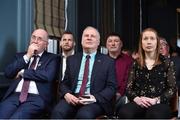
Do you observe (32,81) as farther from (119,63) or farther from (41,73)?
(119,63)

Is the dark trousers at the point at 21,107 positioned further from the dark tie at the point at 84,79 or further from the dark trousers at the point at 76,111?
the dark tie at the point at 84,79

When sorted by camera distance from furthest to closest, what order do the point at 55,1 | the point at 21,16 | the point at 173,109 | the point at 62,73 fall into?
→ the point at 55,1
the point at 21,16
the point at 62,73
the point at 173,109

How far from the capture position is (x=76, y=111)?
3.59 meters

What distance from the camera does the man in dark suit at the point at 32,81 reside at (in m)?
3.59

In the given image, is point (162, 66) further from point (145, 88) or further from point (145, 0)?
point (145, 0)

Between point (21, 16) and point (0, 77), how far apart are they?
2.50ft

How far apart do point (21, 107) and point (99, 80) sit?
802 millimetres

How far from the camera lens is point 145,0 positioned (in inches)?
364

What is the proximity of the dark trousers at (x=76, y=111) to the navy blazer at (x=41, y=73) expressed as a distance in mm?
265

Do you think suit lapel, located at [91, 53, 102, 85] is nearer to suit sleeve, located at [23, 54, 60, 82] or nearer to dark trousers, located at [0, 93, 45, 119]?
suit sleeve, located at [23, 54, 60, 82]

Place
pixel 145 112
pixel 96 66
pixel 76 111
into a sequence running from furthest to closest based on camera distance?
pixel 96 66, pixel 76 111, pixel 145 112

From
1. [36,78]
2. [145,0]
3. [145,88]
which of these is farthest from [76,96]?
[145,0]

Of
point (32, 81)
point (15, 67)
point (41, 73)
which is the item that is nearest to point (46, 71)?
point (41, 73)

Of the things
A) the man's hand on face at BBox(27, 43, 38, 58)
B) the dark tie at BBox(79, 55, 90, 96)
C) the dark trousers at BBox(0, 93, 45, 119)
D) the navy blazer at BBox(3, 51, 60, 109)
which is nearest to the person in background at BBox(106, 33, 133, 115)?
the dark tie at BBox(79, 55, 90, 96)
